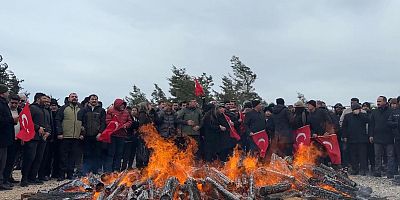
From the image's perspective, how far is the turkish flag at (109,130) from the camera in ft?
41.8

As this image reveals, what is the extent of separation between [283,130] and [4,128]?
7.60 m

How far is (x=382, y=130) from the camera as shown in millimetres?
13656

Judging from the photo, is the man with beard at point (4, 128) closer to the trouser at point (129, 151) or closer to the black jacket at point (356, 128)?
the trouser at point (129, 151)

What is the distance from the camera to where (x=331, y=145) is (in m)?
13.5

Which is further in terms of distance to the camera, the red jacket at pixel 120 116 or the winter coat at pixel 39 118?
the red jacket at pixel 120 116

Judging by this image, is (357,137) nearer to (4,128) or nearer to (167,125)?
(167,125)

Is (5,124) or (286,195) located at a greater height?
(5,124)

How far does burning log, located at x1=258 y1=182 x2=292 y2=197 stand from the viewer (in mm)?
8281

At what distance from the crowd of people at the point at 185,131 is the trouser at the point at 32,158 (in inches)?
0.9

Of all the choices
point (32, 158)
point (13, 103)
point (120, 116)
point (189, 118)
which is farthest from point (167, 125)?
point (13, 103)

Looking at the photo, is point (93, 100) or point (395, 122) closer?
point (93, 100)

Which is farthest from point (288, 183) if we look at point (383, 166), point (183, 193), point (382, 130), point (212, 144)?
point (383, 166)

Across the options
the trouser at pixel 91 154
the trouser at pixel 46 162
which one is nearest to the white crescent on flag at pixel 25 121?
the trouser at pixel 46 162

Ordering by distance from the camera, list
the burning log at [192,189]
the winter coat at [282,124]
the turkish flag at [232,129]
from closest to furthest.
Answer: the burning log at [192,189] → the turkish flag at [232,129] → the winter coat at [282,124]
